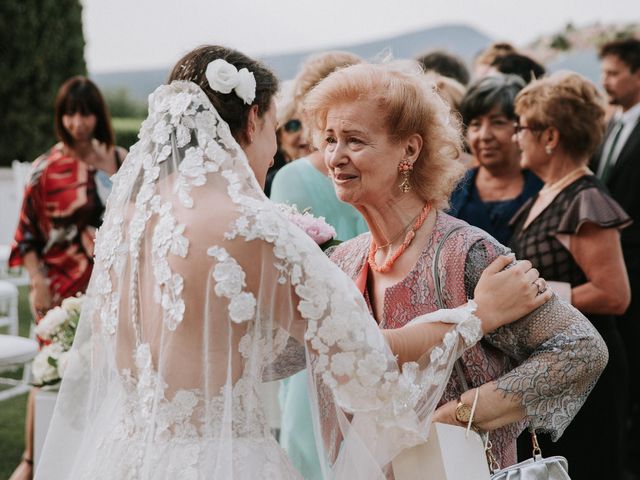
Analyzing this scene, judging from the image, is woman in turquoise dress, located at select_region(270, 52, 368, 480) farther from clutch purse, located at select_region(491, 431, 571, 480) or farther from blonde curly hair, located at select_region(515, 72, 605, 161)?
clutch purse, located at select_region(491, 431, 571, 480)

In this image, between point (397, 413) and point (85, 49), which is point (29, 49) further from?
point (397, 413)

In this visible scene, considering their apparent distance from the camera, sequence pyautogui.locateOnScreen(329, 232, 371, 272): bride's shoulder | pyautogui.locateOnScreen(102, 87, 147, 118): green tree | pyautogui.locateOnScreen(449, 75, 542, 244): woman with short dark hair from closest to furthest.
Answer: pyautogui.locateOnScreen(329, 232, 371, 272): bride's shoulder < pyautogui.locateOnScreen(449, 75, 542, 244): woman with short dark hair < pyautogui.locateOnScreen(102, 87, 147, 118): green tree

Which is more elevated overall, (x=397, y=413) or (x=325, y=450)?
(x=397, y=413)

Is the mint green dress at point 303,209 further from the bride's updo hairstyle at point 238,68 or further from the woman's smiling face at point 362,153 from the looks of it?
the bride's updo hairstyle at point 238,68

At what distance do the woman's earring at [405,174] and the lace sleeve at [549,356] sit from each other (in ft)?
1.03

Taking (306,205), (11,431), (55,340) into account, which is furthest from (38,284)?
(306,205)

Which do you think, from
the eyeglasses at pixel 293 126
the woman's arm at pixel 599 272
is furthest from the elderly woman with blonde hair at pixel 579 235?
the eyeglasses at pixel 293 126

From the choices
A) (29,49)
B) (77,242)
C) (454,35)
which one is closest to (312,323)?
(77,242)

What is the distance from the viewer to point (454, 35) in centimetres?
1088

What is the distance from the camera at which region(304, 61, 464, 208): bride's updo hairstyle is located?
258cm

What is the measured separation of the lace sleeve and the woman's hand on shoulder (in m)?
0.06

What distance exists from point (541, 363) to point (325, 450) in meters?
0.64

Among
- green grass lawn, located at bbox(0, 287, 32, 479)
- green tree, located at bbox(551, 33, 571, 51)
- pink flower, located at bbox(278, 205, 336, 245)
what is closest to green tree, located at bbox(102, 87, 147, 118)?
green grass lawn, located at bbox(0, 287, 32, 479)

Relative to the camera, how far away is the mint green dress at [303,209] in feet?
12.1
